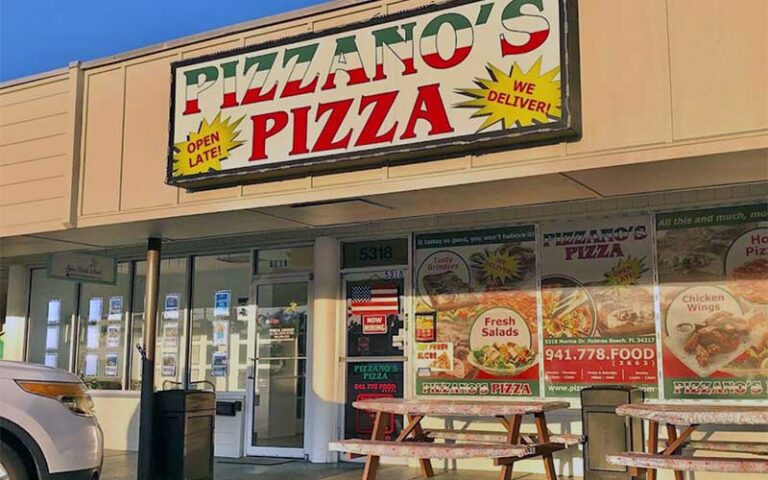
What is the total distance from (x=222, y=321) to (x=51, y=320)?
3.41m

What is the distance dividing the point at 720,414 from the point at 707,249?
2669 millimetres

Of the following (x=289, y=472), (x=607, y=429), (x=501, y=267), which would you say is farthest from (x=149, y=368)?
(x=607, y=429)

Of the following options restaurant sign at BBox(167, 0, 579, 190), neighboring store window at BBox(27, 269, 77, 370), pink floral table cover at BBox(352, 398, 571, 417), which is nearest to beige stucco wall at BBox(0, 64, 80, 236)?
restaurant sign at BBox(167, 0, 579, 190)

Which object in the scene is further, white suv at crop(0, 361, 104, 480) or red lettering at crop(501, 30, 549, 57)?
red lettering at crop(501, 30, 549, 57)

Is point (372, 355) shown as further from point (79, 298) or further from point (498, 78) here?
point (79, 298)

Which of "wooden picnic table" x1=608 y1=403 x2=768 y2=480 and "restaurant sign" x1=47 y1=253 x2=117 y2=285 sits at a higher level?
"restaurant sign" x1=47 y1=253 x2=117 y2=285

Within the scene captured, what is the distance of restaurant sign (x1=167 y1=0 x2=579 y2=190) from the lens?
628 centimetres

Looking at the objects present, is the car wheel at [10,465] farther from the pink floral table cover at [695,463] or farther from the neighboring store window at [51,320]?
the neighboring store window at [51,320]

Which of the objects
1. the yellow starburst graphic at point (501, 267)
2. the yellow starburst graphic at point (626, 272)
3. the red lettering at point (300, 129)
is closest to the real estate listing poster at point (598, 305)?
the yellow starburst graphic at point (626, 272)

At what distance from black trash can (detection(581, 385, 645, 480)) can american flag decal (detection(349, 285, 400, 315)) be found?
2733 mm

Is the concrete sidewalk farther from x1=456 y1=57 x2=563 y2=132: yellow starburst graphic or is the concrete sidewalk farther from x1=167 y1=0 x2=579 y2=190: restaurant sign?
x1=456 y1=57 x2=563 y2=132: yellow starburst graphic

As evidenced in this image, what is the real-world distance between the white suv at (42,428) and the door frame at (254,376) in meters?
4.11

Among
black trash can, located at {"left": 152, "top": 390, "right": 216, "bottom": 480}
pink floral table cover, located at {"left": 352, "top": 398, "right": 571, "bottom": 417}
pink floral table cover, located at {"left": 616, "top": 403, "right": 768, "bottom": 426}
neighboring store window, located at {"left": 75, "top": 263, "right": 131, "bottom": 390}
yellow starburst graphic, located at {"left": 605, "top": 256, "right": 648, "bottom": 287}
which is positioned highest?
yellow starburst graphic, located at {"left": 605, "top": 256, "right": 648, "bottom": 287}

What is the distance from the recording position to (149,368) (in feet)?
27.4
